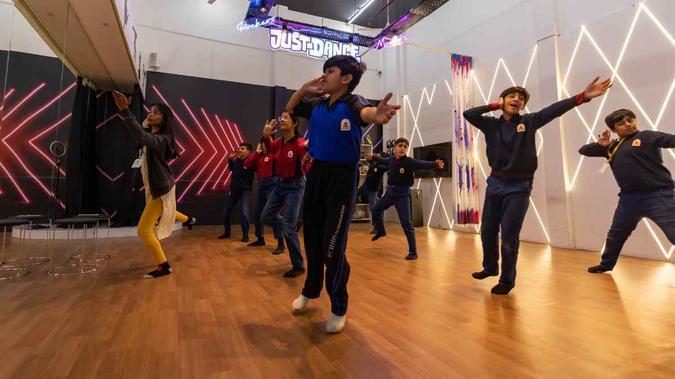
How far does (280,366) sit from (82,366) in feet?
2.37

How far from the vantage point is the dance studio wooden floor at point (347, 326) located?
1300 mm

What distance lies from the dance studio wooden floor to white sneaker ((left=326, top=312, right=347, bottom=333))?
0.12 ft

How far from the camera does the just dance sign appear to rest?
6.98m

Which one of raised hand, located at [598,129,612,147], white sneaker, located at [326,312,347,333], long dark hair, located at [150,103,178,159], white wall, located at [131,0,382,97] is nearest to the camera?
white sneaker, located at [326,312,347,333]

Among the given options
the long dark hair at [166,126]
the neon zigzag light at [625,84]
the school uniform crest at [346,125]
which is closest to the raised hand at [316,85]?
the school uniform crest at [346,125]

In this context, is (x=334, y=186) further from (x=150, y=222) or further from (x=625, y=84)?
(x=625, y=84)

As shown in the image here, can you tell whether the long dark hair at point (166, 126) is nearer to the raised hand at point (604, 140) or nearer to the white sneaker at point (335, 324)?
the white sneaker at point (335, 324)

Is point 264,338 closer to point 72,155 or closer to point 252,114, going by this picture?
point 72,155

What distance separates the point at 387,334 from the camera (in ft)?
5.35

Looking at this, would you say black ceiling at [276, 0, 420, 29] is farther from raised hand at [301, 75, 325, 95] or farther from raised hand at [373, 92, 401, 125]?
raised hand at [373, 92, 401, 125]

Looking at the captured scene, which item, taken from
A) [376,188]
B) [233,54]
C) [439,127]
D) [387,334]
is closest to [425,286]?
[387,334]

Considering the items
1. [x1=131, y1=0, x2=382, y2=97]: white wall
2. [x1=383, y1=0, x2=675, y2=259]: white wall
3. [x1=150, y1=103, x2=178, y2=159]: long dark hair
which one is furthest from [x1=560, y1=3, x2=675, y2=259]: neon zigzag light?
[x1=131, y1=0, x2=382, y2=97]: white wall

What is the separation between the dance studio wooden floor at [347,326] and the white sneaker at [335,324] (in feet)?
0.12

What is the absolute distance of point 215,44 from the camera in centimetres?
729
